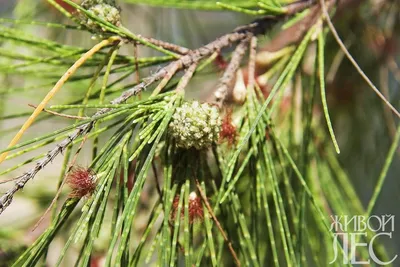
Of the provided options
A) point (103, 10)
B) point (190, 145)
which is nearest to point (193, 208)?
point (190, 145)

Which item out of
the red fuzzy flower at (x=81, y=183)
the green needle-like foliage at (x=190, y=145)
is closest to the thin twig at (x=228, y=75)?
the green needle-like foliage at (x=190, y=145)

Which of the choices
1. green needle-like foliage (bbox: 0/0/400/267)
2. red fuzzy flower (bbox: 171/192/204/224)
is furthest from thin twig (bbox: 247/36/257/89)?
red fuzzy flower (bbox: 171/192/204/224)

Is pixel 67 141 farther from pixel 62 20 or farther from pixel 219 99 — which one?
pixel 62 20

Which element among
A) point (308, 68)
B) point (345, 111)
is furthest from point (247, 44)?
point (345, 111)

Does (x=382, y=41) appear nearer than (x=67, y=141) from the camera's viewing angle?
No

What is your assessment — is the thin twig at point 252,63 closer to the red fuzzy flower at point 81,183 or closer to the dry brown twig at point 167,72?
the dry brown twig at point 167,72

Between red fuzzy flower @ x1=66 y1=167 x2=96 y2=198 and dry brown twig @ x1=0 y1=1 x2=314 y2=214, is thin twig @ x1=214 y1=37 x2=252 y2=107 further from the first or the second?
red fuzzy flower @ x1=66 y1=167 x2=96 y2=198

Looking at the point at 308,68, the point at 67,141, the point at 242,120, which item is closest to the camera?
the point at 67,141
